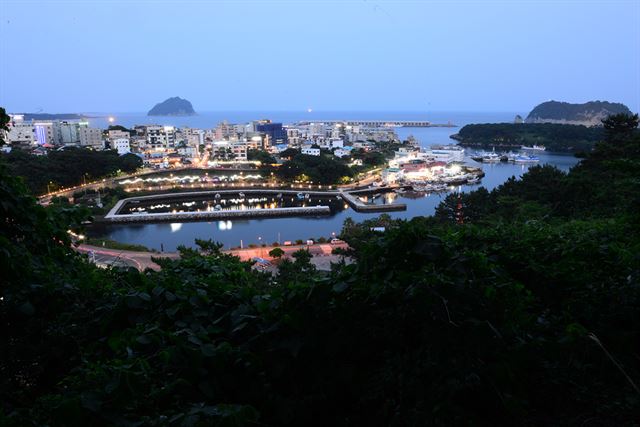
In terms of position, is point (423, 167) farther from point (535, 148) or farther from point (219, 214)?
point (535, 148)

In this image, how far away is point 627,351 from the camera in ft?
4.47

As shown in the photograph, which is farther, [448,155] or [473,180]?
[448,155]

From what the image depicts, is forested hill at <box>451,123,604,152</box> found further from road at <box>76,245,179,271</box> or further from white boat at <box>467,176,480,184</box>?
road at <box>76,245,179,271</box>

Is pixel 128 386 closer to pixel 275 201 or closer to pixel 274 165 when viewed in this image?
pixel 275 201

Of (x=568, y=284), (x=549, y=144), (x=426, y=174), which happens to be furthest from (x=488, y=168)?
(x=568, y=284)

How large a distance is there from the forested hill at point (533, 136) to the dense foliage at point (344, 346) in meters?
36.2

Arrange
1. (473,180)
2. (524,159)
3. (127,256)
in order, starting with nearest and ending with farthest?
(127,256) < (473,180) < (524,159)

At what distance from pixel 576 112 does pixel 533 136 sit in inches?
1383

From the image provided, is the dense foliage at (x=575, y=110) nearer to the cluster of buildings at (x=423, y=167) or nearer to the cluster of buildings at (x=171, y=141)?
the cluster of buildings at (x=171, y=141)

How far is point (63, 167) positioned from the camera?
20.9 meters

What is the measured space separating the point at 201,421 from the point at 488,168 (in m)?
33.1

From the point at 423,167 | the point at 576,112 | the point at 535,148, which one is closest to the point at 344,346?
the point at 423,167

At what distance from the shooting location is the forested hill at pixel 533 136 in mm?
35812

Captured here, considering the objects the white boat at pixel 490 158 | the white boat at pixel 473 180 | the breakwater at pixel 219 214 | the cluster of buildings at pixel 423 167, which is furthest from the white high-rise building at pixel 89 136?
the white boat at pixel 490 158
